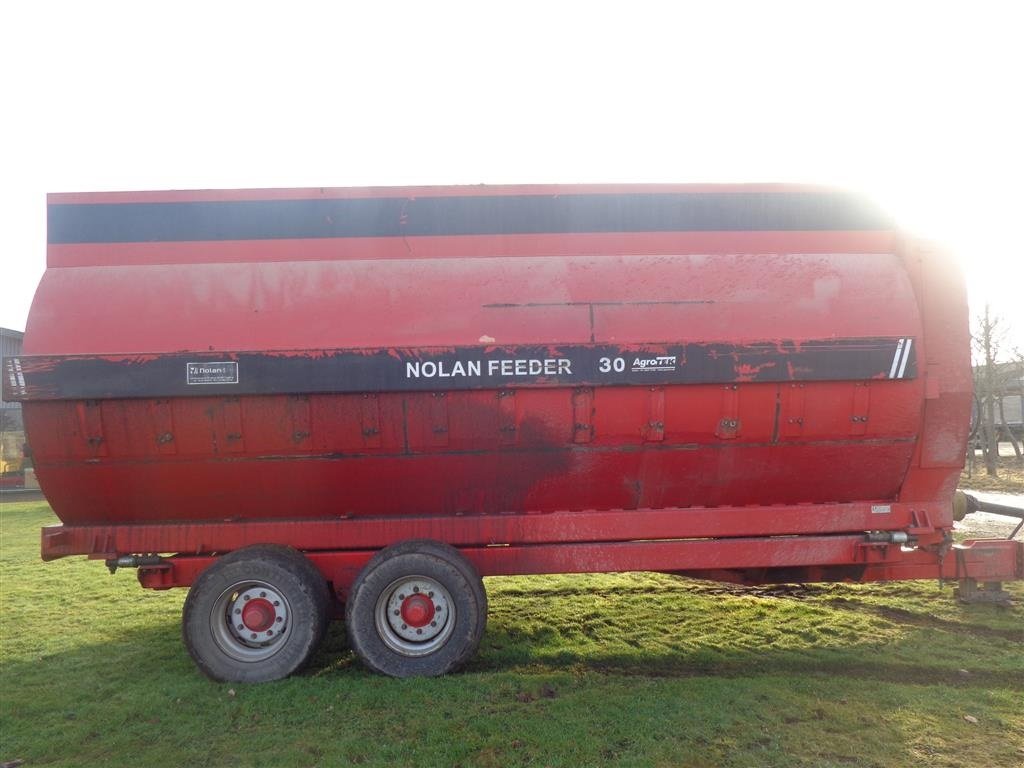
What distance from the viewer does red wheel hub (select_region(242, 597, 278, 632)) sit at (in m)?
5.39

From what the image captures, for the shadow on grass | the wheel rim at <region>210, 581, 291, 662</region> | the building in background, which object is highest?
the building in background

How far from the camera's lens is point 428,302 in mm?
5531

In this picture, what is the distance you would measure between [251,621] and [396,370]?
7.70 ft

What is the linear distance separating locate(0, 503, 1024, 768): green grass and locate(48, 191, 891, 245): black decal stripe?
3700mm

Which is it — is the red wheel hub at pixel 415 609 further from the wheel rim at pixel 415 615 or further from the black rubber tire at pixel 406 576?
the black rubber tire at pixel 406 576

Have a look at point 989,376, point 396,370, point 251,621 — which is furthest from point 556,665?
point 989,376

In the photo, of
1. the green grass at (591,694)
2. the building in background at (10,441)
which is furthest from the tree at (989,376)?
the building in background at (10,441)

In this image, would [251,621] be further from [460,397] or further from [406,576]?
[460,397]

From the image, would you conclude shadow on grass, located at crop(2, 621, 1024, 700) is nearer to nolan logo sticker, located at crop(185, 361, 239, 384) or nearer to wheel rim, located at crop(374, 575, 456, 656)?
wheel rim, located at crop(374, 575, 456, 656)

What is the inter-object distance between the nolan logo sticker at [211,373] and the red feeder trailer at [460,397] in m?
0.03

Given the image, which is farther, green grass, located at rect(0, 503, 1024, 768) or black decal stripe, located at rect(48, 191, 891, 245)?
black decal stripe, located at rect(48, 191, 891, 245)

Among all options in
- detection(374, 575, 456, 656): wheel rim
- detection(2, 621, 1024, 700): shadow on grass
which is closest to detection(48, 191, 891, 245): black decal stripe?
detection(374, 575, 456, 656): wheel rim

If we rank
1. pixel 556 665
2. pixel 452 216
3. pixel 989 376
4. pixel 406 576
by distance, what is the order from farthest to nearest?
pixel 989 376 → pixel 452 216 → pixel 556 665 → pixel 406 576

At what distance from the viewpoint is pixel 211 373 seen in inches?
209
